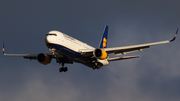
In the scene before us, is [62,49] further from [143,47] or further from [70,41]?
[143,47]

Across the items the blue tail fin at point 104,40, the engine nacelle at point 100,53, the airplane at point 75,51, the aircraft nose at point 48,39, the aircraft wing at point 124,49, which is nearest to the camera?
the aircraft nose at point 48,39

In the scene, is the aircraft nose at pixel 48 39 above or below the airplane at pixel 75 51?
above

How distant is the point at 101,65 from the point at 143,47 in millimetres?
9045

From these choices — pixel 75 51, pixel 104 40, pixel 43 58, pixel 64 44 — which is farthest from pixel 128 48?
pixel 104 40

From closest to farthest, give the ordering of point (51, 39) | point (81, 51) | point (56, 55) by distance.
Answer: point (51, 39), point (81, 51), point (56, 55)

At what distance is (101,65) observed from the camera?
4700 centimetres

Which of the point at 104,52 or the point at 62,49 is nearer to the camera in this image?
the point at 62,49

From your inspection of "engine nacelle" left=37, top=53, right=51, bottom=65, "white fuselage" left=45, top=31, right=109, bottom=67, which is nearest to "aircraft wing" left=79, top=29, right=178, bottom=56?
"white fuselage" left=45, top=31, right=109, bottom=67

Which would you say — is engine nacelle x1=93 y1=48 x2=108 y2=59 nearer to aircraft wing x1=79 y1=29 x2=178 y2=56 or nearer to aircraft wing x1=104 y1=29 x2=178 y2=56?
aircraft wing x1=79 y1=29 x2=178 y2=56

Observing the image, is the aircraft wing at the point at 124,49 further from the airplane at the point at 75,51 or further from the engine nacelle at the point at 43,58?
the engine nacelle at the point at 43,58

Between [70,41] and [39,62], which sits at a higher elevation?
[70,41]

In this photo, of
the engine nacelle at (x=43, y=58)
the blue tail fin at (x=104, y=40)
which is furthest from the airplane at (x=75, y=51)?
the blue tail fin at (x=104, y=40)

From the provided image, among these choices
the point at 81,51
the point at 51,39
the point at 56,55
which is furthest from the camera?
the point at 56,55

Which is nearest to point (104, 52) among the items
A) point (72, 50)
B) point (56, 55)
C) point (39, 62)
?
point (72, 50)
